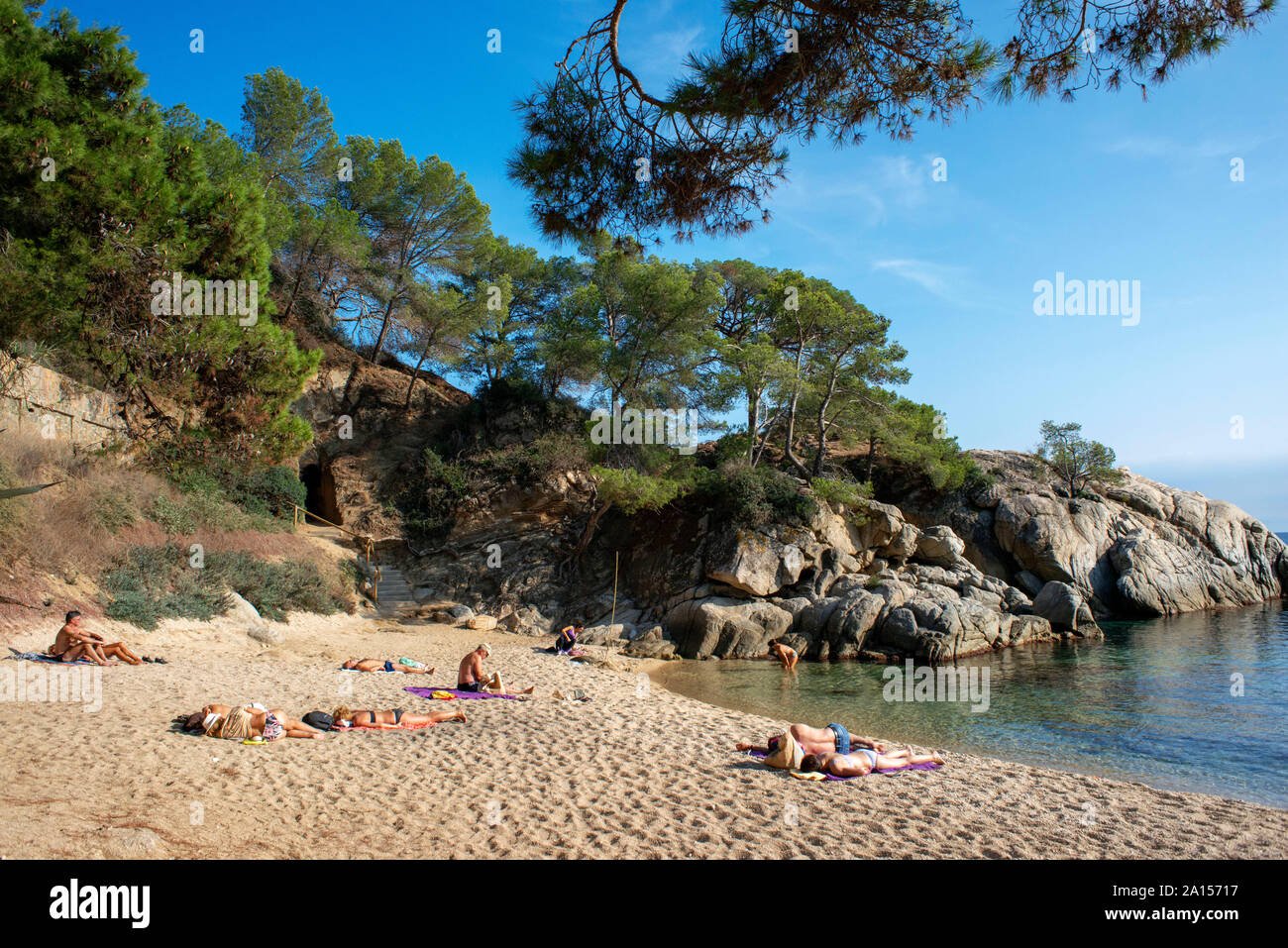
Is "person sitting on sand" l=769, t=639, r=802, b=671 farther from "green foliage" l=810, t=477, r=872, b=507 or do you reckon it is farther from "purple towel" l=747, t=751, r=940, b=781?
"purple towel" l=747, t=751, r=940, b=781

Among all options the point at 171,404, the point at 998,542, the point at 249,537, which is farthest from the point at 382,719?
the point at 998,542

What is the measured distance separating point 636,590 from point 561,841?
19.7m

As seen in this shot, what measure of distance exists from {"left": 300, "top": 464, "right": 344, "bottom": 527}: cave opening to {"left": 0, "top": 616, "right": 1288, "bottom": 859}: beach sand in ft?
57.7

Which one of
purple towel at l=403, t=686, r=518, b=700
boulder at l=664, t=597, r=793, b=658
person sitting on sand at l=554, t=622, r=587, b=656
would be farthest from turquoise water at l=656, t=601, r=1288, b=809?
purple towel at l=403, t=686, r=518, b=700

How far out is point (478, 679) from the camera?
1105 cm

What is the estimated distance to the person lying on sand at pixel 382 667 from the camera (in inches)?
483

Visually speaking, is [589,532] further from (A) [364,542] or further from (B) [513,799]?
(B) [513,799]

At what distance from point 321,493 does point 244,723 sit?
22.1 metres

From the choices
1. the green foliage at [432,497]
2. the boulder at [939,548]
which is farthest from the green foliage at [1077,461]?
the green foliage at [432,497]

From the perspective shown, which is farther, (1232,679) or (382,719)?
(1232,679)

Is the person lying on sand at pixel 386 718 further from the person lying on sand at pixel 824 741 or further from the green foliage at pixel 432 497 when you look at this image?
the green foliage at pixel 432 497

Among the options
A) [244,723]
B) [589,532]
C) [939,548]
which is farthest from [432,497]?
[244,723]

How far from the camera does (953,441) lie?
98.2 feet
